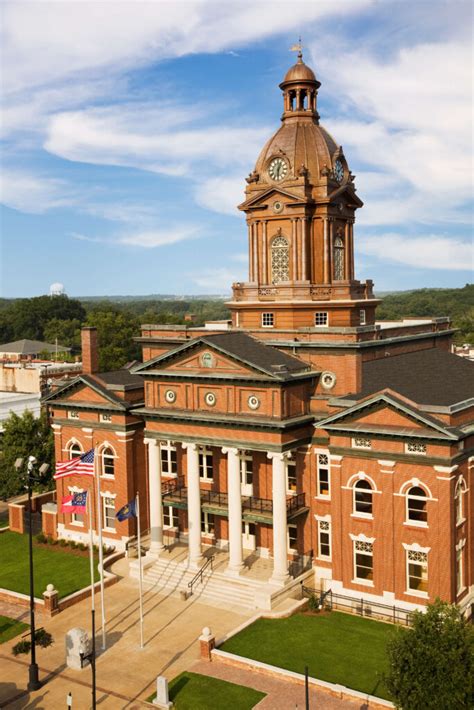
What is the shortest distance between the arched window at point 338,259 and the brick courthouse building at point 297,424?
173 mm

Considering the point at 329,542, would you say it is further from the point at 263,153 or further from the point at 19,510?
the point at 263,153

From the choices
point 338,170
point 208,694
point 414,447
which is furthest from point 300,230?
point 208,694

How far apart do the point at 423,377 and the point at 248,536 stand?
1392 centimetres

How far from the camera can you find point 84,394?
155 ft

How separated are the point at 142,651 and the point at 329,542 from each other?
11912 mm

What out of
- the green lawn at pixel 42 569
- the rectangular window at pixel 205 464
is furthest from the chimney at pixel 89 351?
the green lawn at pixel 42 569

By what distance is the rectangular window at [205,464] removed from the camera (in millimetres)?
44500

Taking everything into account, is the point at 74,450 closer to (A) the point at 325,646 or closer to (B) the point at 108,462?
(B) the point at 108,462

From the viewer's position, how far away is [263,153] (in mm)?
49312

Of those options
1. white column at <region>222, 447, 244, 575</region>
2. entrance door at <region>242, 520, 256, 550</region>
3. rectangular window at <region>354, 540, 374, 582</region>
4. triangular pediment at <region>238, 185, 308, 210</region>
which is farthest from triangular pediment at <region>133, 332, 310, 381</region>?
triangular pediment at <region>238, 185, 308, 210</region>

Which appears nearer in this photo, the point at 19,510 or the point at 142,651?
the point at 142,651

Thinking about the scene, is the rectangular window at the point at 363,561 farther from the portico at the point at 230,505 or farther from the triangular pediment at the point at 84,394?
the triangular pediment at the point at 84,394

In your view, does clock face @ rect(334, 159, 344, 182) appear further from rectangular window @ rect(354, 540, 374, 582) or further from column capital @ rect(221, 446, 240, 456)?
A: rectangular window @ rect(354, 540, 374, 582)

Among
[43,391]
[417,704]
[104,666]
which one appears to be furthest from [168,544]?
[43,391]
